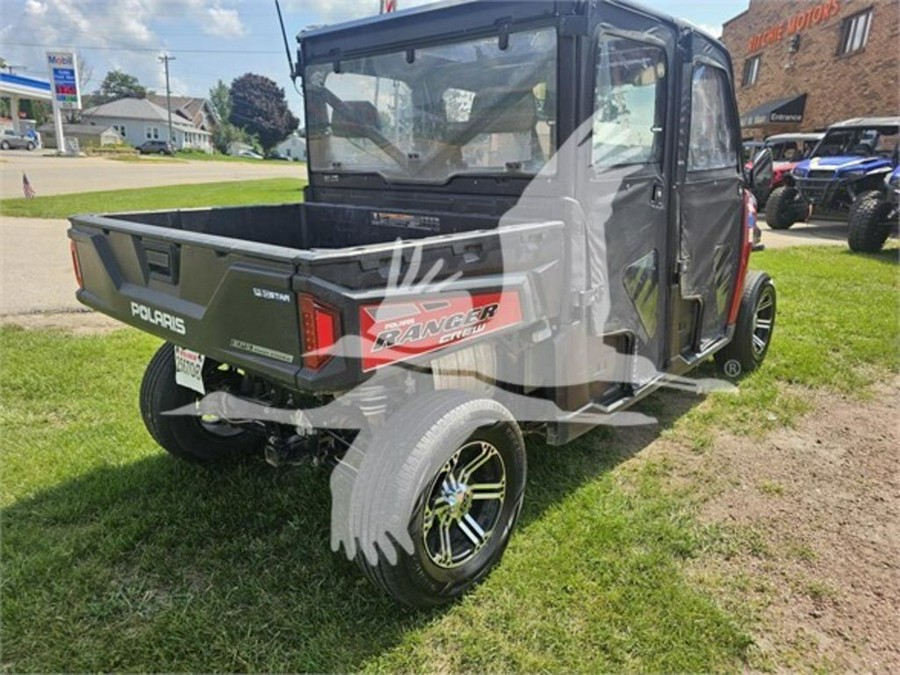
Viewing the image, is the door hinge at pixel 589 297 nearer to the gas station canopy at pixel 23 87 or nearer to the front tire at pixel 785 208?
the front tire at pixel 785 208

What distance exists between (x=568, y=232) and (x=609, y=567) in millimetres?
1415

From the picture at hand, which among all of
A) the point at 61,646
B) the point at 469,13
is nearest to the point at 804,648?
the point at 61,646

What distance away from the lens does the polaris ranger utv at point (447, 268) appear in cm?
212

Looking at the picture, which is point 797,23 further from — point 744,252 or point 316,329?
point 316,329

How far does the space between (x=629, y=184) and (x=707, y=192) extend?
2.98 ft

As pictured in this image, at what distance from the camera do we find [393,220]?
3.27 meters

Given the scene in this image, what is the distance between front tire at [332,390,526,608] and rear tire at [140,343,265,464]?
117 cm

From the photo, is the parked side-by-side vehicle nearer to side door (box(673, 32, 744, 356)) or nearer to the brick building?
the brick building

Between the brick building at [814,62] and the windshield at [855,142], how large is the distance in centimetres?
683

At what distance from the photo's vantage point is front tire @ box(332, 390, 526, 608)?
216 cm

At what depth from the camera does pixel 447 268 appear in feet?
7.21

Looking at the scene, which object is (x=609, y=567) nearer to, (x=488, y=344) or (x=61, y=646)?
(x=488, y=344)

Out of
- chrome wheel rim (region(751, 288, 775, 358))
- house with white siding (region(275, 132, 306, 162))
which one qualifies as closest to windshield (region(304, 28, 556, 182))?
chrome wheel rim (region(751, 288, 775, 358))

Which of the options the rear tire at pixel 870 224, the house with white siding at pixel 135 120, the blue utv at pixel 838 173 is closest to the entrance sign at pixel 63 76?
the house with white siding at pixel 135 120
